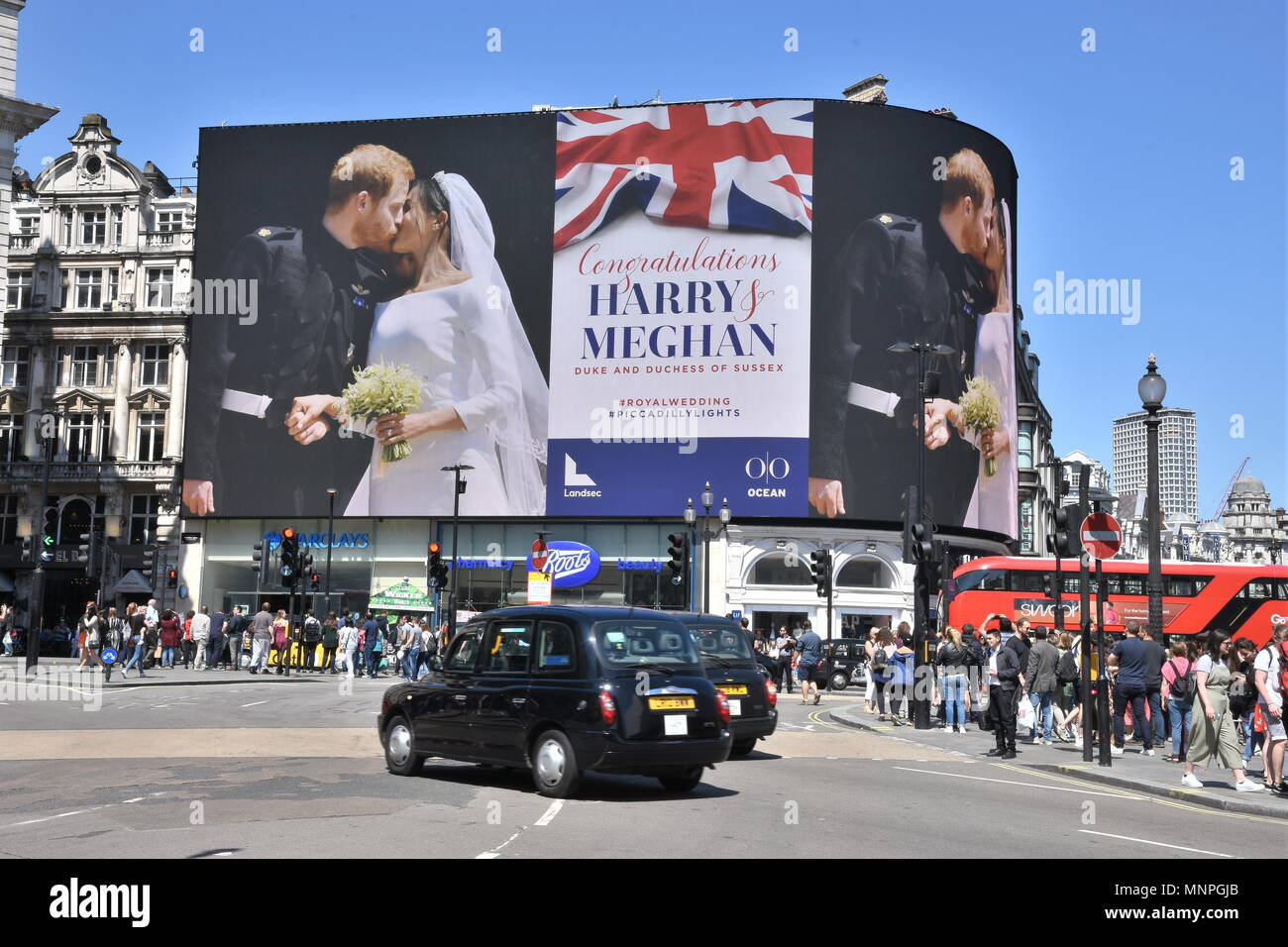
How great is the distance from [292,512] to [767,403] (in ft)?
74.1

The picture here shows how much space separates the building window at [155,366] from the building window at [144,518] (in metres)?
5.66

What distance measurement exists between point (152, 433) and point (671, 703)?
57.1 metres

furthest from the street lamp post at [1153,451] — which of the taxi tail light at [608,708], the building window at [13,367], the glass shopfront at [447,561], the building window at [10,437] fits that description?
the building window at [13,367]

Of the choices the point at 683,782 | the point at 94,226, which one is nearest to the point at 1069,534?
the point at 683,782

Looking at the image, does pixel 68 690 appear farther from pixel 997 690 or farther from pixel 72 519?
pixel 72 519

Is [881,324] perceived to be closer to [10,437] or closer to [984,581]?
[984,581]

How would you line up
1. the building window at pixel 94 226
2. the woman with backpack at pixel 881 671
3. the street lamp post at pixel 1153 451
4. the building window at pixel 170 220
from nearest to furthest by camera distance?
the street lamp post at pixel 1153 451
the woman with backpack at pixel 881 671
the building window at pixel 94 226
the building window at pixel 170 220

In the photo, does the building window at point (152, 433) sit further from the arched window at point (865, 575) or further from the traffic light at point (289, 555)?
the arched window at point (865, 575)

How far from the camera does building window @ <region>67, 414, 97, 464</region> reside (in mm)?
63312

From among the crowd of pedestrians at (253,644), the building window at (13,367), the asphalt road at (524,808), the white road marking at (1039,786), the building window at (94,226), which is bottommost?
the crowd of pedestrians at (253,644)

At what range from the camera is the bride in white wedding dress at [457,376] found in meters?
58.9

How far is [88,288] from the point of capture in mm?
64625

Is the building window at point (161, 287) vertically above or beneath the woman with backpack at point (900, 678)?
above
